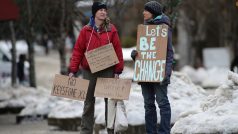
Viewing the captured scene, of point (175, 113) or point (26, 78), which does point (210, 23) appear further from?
point (175, 113)

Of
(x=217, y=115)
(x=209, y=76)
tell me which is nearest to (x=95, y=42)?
(x=217, y=115)

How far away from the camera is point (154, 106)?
9891 mm

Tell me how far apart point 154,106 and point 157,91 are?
312 millimetres

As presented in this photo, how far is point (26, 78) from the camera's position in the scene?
105 ft

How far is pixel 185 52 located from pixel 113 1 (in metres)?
18.9

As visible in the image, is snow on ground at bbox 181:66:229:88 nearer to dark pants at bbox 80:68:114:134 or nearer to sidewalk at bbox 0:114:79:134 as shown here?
sidewalk at bbox 0:114:79:134

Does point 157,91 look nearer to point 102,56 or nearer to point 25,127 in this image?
point 102,56

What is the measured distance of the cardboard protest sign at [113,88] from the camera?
33.3 feet

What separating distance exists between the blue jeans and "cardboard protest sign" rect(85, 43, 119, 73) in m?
0.57

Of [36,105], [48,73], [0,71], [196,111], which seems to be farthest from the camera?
[48,73]

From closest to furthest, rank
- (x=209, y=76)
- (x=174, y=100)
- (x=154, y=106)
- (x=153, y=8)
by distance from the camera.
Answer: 1. (x=153, y=8)
2. (x=154, y=106)
3. (x=174, y=100)
4. (x=209, y=76)

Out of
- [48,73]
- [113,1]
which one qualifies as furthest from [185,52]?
[113,1]

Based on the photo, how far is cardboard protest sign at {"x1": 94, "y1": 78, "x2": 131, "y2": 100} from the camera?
10.1 meters

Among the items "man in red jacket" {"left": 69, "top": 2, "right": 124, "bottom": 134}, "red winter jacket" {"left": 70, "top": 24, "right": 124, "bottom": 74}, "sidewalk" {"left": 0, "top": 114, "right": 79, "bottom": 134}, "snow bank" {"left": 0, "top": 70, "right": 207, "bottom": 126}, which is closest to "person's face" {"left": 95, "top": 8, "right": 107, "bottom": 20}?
"man in red jacket" {"left": 69, "top": 2, "right": 124, "bottom": 134}
